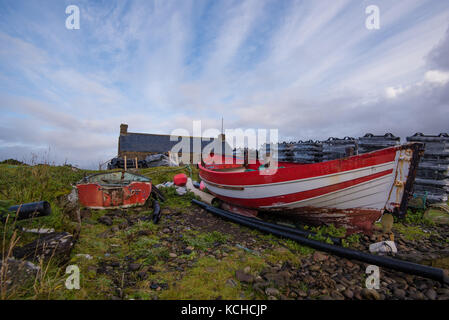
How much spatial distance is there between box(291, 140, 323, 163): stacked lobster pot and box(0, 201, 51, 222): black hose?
35.8 ft

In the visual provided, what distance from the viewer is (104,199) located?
6910mm

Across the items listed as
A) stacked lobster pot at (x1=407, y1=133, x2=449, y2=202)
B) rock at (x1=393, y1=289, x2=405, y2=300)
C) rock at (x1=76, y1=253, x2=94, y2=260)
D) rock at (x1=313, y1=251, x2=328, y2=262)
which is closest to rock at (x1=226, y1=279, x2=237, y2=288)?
rock at (x1=313, y1=251, x2=328, y2=262)

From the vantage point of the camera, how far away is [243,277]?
333cm

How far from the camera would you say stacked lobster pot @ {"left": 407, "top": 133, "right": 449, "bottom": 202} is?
701cm

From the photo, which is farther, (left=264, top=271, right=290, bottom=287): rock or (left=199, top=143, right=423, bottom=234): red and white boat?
(left=199, top=143, right=423, bottom=234): red and white boat

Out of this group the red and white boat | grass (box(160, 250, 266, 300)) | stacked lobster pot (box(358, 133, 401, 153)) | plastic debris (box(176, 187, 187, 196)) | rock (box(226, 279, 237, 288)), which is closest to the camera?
grass (box(160, 250, 266, 300))

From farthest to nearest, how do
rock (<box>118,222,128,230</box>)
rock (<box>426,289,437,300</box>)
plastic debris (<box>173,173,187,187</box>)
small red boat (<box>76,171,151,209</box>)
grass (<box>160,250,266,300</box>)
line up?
1. plastic debris (<box>173,173,187,187</box>)
2. small red boat (<box>76,171,151,209</box>)
3. rock (<box>118,222,128,230</box>)
4. rock (<box>426,289,437,300</box>)
5. grass (<box>160,250,266,300</box>)

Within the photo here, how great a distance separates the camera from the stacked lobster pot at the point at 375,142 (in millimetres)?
7648

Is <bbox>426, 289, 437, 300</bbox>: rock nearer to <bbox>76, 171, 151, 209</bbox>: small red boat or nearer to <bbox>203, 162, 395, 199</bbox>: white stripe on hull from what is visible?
<bbox>203, 162, 395, 199</bbox>: white stripe on hull

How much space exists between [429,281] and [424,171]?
594 centimetres

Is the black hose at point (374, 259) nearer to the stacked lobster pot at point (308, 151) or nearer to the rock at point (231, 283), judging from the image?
the rock at point (231, 283)

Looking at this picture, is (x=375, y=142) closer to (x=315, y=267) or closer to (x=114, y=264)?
(x=315, y=267)
